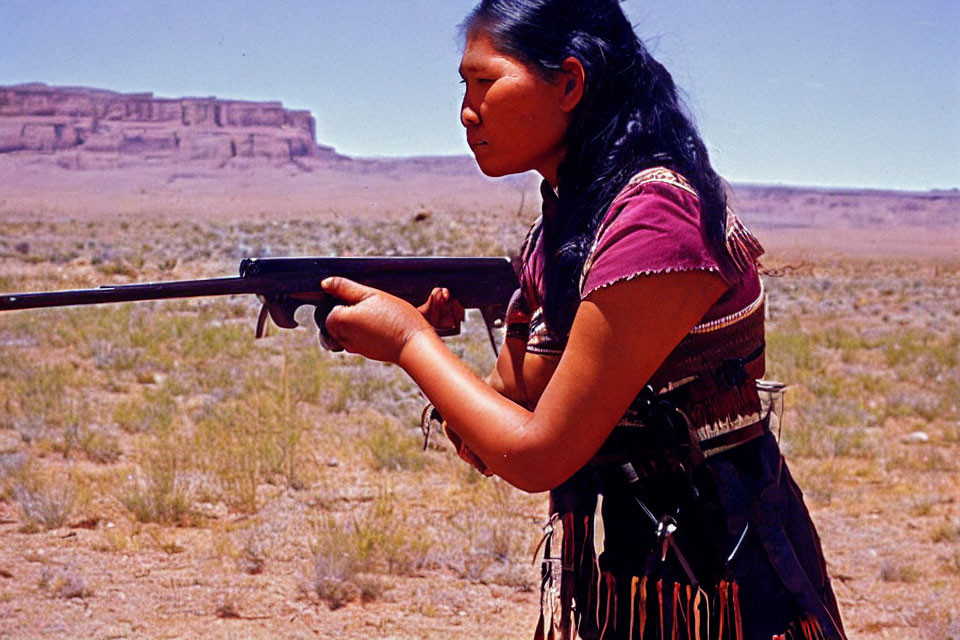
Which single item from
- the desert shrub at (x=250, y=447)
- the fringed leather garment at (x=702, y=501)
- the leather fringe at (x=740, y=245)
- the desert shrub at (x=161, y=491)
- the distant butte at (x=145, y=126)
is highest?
the distant butte at (x=145, y=126)

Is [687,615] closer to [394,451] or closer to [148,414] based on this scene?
[394,451]

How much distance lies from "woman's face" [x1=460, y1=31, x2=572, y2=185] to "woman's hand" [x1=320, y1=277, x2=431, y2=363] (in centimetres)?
30

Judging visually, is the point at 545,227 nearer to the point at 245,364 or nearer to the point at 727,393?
the point at 727,393

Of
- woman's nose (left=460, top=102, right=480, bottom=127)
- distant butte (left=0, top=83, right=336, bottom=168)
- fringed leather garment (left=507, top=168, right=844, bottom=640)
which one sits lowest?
fringed leather garment (left=507, top=168, right=844, bottom=640)

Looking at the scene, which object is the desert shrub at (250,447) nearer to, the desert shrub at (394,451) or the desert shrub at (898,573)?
the desert shrub at (394,451)

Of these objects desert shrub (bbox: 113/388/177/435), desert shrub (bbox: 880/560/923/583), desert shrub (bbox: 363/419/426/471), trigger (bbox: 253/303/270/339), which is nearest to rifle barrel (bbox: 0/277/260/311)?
trigger (bbox: 253/303/270/339)

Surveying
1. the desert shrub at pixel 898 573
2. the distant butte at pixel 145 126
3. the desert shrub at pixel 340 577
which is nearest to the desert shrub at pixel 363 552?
the desert shrub at pixel 340 577

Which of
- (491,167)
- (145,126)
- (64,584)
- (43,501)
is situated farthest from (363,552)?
(145,126)

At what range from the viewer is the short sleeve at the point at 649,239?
4.44 ft

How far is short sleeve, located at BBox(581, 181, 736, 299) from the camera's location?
1354mm

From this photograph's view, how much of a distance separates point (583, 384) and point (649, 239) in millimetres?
237

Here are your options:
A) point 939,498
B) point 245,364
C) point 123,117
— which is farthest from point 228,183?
point 939,498

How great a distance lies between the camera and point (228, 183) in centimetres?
10788

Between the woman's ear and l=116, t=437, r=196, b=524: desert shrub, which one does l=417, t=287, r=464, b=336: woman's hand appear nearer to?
the woman's ear
